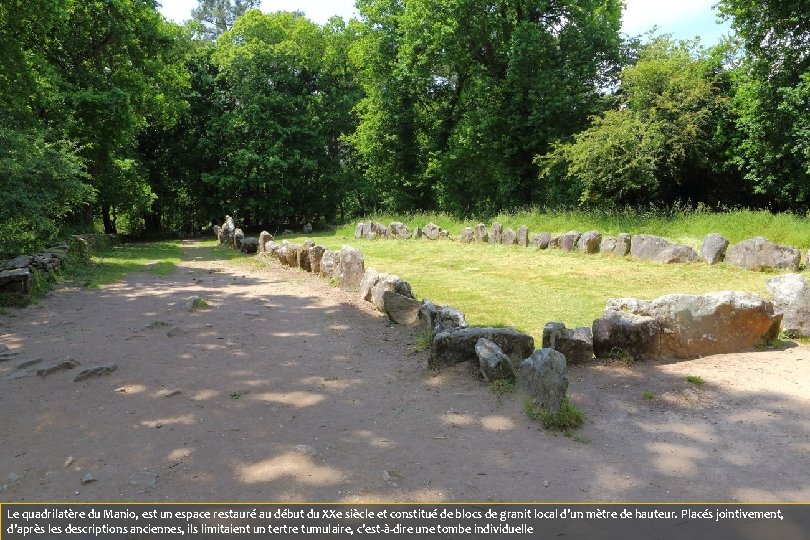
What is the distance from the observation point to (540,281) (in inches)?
449

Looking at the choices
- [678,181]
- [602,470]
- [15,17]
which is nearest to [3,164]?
[15,17]

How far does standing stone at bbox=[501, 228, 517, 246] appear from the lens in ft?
59.6

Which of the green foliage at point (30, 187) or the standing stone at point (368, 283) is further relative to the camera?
the green foliage at point (30, 187)

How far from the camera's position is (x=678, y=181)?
1880 centimetres

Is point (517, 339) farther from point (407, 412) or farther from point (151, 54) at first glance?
point (151, 54)

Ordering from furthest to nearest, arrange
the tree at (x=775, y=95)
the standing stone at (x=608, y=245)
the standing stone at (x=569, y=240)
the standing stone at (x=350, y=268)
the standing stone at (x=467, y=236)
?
the standing stone at (x=467, y=236), the tree at (x=775, y=95), the standing stone at (x=569, y=240), the standing stone at (x=608, y=245), the standing stone at (x=350, y=268)

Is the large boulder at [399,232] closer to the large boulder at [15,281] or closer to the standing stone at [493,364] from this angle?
the large boulder at [15,281]

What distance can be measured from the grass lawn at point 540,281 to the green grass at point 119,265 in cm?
578

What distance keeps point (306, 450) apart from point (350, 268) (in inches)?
277

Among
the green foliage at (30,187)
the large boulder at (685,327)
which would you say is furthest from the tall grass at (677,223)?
the green foliage at (30,187)

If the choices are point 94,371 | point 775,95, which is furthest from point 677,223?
point 94,371

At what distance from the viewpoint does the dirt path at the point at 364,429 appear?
3547 millimetres

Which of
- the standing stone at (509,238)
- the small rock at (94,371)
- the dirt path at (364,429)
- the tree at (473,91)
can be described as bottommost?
the dirt path at (364,429)

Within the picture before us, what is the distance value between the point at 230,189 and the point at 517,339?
87.3 feet
